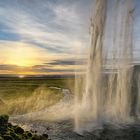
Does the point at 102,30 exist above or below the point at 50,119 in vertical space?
above

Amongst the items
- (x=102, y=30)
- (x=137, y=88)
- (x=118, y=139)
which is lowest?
(x=118, y=139)

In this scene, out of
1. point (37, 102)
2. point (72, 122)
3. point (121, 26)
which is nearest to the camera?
point (72, 122)

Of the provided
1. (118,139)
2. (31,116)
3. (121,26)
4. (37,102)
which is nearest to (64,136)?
(118,139)

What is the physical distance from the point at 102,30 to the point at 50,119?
70.3ft

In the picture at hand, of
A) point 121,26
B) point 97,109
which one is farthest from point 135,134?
point 121,26

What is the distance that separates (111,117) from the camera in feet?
215

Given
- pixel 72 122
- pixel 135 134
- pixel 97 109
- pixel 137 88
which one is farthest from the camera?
pixel 137 88

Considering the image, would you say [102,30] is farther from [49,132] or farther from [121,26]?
[49,132]

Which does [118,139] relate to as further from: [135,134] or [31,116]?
[31,116]

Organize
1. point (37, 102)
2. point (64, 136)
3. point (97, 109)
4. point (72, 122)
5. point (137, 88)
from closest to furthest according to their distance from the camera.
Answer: point (64, 136) → point (72, 122) → point (97, 109) → point (137, 88) → point (37, 102)

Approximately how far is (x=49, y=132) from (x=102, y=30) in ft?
85.2

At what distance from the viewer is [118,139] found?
49.3 metres

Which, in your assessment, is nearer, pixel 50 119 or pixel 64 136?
pixel 64 136

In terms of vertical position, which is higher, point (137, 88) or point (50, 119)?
point (137, 88)
